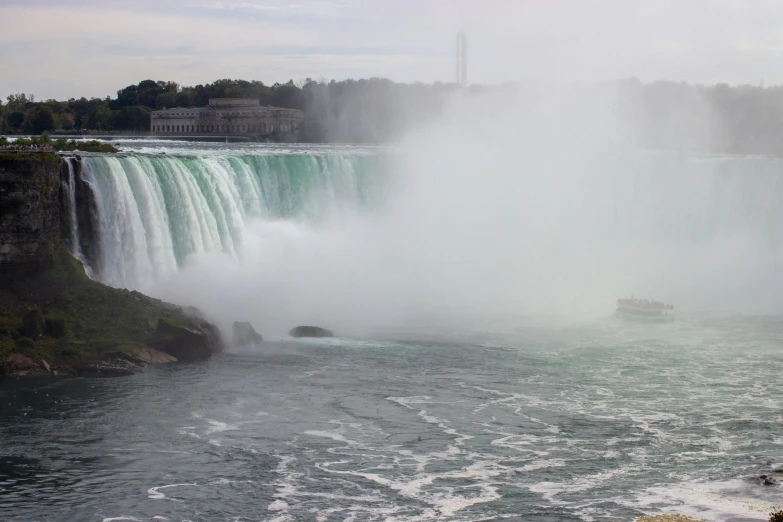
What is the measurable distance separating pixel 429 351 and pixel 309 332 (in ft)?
13.5

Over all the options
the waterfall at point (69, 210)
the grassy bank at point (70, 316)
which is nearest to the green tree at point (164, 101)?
the waterfall at point (69, 210)

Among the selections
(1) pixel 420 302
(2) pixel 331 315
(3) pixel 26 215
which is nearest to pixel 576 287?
(1) pixel 420 302

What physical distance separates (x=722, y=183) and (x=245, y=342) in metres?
30.9

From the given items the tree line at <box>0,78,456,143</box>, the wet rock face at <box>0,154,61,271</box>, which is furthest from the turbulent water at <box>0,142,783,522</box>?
the tree line at <box>0,78,456,143</box>

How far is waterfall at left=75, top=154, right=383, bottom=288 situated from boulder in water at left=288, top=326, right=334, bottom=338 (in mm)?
4802

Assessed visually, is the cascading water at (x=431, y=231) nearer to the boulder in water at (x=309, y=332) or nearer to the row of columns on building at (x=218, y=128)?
the boulder in water at (x=309, y=332)

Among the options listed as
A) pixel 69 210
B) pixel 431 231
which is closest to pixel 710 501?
pixel 69 210

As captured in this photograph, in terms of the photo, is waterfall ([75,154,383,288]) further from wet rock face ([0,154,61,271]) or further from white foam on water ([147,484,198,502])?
white foam on water ([147,484,198,502])

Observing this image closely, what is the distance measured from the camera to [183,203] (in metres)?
38.2

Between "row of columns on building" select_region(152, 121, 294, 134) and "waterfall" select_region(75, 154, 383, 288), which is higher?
"row of columns on building" select_region(152, 121, 294, 134)

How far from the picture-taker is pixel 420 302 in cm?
4134

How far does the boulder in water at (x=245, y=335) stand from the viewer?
33.1 metres

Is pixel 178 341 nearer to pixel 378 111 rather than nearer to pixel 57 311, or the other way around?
pixel 57 311

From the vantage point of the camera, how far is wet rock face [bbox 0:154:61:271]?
31484mm
